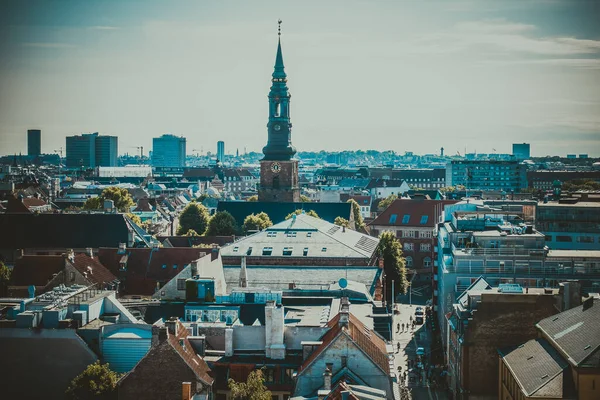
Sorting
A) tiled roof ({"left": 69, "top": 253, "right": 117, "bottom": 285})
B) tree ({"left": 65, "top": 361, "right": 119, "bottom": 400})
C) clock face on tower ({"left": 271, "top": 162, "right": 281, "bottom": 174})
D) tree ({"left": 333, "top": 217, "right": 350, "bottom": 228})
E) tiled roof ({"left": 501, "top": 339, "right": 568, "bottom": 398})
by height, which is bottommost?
tree ({"left": 65, "top": 361, "right": 119, "bottom": 400})

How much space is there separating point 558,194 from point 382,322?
54009 mm

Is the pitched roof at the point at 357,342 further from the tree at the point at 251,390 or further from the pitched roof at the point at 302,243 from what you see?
the pitched roof at the point at 302,243

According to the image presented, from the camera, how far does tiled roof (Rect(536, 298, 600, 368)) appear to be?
41094 mm

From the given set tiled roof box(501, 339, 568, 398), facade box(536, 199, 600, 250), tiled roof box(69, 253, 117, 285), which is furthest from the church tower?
tiled roof box(501, 339, 568, 398)

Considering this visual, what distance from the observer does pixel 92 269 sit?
72.1 metres

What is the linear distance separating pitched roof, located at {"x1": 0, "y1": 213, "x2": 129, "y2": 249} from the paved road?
92.7ft

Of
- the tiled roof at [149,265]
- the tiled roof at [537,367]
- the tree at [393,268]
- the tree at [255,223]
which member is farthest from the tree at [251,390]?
the tree at [255,223]

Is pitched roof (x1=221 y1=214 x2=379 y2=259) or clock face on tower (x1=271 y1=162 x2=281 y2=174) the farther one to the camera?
clock face on tower (x1=271 y1=162 x2=281 y2=174)

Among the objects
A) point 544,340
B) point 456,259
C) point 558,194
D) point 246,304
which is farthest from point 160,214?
point 544,340

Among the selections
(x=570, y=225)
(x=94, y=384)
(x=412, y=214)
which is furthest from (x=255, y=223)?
(x=94, y=384)

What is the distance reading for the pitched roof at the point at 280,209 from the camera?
131000mm

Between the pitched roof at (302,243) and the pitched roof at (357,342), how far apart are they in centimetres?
3165

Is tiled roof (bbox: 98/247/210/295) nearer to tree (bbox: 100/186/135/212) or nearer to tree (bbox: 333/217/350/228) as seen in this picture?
tree (bbox: 333/217/350/228)

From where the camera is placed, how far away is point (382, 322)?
5266 centimetres
